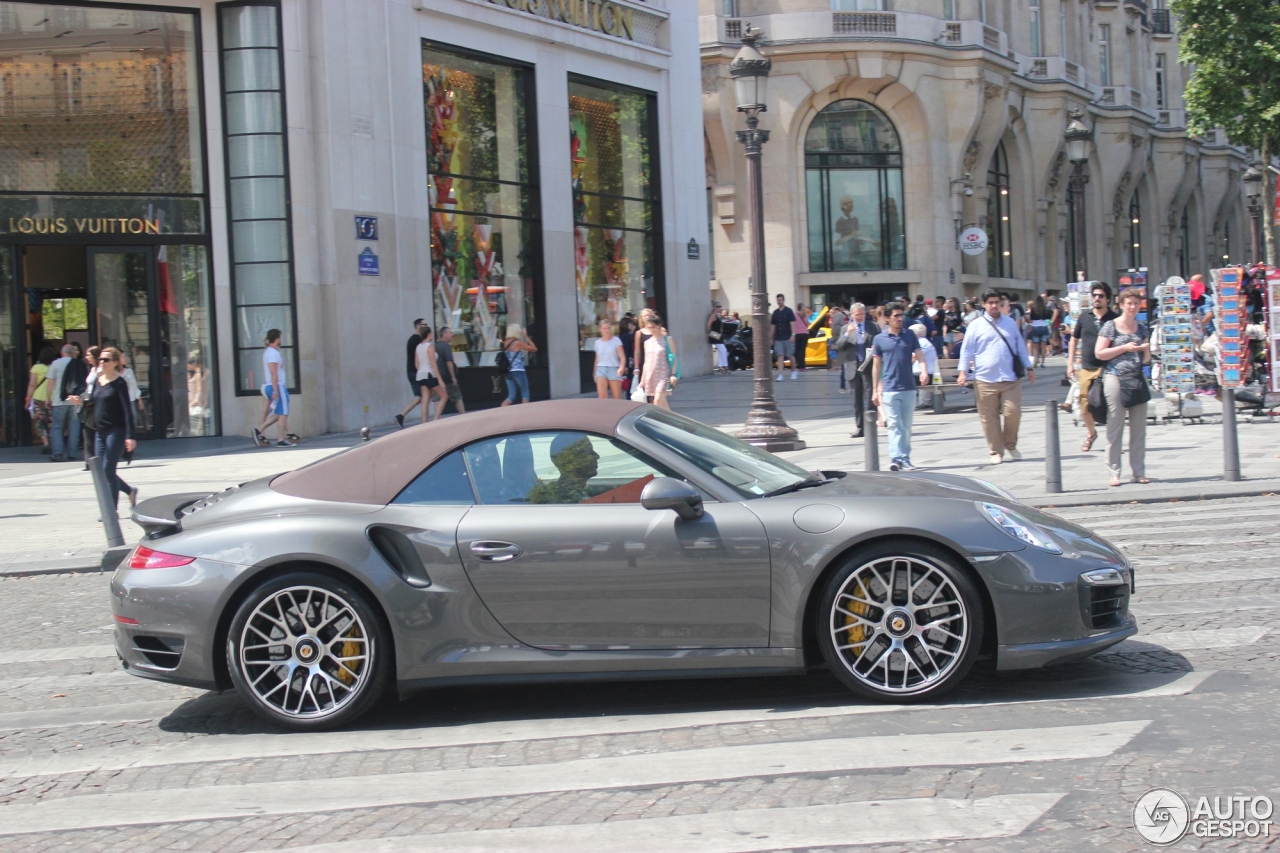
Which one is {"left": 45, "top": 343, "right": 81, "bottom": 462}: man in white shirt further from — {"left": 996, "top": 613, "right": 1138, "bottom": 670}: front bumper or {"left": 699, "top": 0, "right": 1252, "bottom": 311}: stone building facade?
{"left": 699, "top": 0, "right": 1252, "bottom": 311}: stone building facade

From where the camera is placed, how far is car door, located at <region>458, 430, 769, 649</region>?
5.54 metres

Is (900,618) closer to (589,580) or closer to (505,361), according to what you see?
(589,580)

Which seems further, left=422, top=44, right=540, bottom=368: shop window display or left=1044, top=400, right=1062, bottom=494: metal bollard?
left=422, top=44, right=540, bottom=368: shop window display

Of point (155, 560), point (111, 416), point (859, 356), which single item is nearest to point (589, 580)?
point (155, 560)

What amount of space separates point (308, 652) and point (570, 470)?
4.39 ft

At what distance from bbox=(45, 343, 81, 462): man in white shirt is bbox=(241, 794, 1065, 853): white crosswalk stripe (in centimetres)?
1745

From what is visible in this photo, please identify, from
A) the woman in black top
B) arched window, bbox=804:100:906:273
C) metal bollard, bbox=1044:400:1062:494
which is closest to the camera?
metal bollard, bbox=1044:400:1062:494

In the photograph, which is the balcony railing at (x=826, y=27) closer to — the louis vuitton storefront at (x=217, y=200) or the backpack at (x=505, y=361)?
the louis vuitton storefront at (x=217, y=200)

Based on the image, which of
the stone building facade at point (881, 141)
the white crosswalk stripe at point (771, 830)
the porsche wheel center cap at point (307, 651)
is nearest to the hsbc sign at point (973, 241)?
the stone building facade at point (881, 141)

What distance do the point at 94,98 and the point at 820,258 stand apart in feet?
83.6

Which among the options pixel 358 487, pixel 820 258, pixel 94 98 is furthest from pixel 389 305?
pixel 820 258

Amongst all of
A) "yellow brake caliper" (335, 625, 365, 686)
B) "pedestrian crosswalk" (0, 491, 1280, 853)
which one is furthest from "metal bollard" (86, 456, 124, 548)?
"yellow brake caliper" (335, 625, 365, 686)

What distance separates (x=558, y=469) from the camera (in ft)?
19.3

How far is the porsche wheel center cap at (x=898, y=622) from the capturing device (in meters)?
5.50
